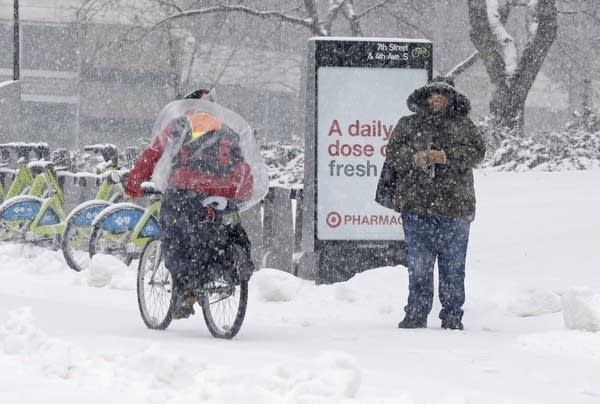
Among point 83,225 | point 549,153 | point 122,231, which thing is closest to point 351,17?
point 549,153

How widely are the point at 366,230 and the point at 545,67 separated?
5042 cm

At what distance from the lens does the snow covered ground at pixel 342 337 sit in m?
5.58

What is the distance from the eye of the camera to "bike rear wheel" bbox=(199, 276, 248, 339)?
8031 millimetres

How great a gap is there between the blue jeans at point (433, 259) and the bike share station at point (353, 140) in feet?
8.05

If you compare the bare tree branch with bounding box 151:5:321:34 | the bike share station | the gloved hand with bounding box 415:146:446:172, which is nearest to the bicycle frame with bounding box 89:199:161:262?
the bike share station

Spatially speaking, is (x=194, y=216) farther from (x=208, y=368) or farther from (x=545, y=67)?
(x=545, y=67)

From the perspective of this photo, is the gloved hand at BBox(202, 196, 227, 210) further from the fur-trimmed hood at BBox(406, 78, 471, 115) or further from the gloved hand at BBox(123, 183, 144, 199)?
the fur-trimmed hood at BBox(406, 78, 471, 115)

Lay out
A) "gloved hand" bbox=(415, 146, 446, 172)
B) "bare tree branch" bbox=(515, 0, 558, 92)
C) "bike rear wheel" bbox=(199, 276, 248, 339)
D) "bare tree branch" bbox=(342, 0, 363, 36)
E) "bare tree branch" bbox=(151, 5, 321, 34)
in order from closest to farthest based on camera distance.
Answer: "bike rear wheel" bbox=(199, 276, 248, 339) < "gloved hand" bbox=(415, 146, 446, 172) < "bare tree branch" bbox=(515, 0, 558, 92) < "bare tree branch" bbox=(151, 5, 321, 34) < "bare tree branch" bbox=(342, 0, 363, 36)

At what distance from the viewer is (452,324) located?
9.00 metres

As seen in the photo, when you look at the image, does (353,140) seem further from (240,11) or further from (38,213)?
(240,11)

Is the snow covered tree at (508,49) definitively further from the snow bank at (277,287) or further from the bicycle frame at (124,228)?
the snow bank at (277,287)

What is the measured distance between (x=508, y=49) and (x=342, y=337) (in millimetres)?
16775

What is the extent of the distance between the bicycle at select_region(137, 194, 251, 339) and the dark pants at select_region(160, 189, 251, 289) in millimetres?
31

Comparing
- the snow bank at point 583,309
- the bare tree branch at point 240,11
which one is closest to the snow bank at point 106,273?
the snow bank at point 583,309
